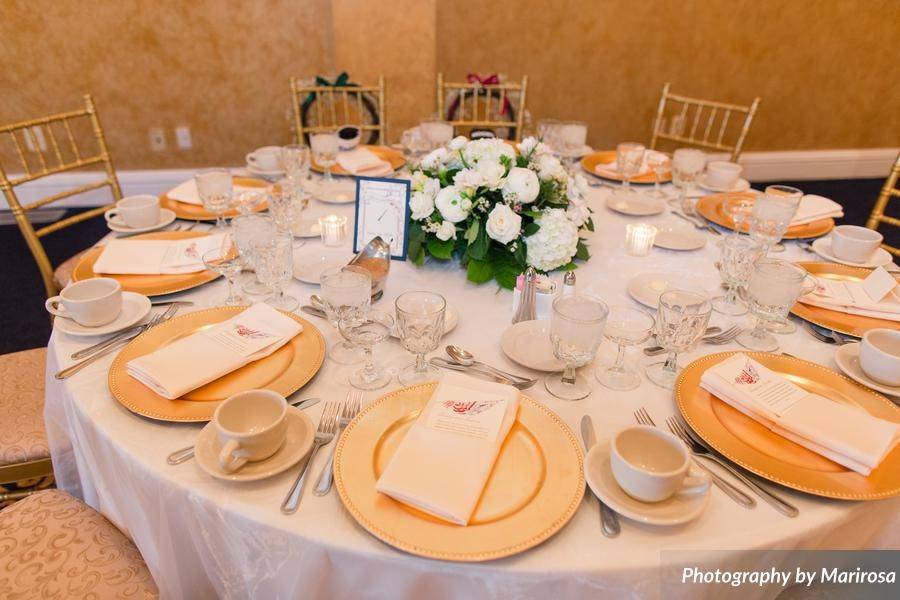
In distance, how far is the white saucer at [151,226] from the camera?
66.9 inches

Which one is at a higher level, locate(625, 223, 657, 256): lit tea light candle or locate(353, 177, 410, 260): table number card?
locate(353, 177, 410, 260): table number card

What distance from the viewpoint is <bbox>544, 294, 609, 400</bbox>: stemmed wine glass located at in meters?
1.03

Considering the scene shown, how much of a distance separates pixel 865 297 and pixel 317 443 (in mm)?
1321

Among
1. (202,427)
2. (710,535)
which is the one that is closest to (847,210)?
(710,535)

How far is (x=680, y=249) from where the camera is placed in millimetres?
1682

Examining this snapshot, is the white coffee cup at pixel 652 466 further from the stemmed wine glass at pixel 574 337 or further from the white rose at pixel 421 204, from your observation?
the white rose at pixel 421 204

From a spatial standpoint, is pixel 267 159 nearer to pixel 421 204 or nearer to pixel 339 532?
pixel 421 204

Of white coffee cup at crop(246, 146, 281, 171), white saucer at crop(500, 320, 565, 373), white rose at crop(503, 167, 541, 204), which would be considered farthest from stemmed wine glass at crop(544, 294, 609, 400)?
white coffee cup at crop(246, 146, 281, 171)

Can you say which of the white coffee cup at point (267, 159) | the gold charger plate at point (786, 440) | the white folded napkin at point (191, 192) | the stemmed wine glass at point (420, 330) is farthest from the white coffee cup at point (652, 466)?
the white coffee cup at point (267, 159)

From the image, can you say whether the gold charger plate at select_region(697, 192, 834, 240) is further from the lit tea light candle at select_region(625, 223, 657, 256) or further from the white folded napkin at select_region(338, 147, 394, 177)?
the white folded napkin at select_region(338, 147, 394, 177)

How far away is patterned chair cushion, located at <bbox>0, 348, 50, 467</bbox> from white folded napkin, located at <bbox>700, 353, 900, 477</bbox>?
1.58 meters

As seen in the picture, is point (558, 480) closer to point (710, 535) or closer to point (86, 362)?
point (710, 535)

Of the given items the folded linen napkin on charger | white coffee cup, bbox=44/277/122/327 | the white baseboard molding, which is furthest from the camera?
the white baseboard molding

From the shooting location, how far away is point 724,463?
0.92m
